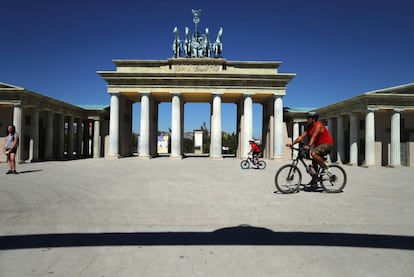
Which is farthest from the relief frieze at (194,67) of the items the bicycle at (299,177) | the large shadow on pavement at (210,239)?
the large shadow on pavement at (210,239)

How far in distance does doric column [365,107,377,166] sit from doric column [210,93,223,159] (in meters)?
15.4

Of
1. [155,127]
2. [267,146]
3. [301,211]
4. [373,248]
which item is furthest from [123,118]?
[373,248]

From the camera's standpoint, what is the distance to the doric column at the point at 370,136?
24.3 meters

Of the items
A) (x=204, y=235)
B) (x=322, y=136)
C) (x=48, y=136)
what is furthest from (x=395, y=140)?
(x=48, y=136)

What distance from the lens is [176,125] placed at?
31.8 meters

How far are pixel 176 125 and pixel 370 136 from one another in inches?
809

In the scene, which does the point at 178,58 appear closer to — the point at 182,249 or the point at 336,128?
the point at 336,128

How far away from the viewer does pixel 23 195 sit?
7598 millimetres

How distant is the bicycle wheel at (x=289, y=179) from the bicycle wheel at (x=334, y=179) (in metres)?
0.83

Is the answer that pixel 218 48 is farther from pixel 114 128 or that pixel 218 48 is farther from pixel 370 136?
pixel 370 136

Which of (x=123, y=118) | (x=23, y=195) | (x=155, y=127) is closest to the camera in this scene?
(x=23, y=195)

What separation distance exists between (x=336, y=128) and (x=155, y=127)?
24402 millimetres

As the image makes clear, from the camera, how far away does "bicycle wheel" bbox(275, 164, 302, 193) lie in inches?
330

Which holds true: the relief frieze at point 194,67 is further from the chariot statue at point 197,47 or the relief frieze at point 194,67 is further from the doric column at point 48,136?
the doric column at point 48,136
